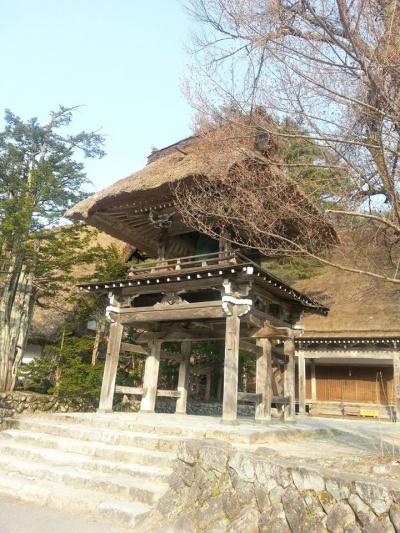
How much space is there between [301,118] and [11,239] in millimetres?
9910

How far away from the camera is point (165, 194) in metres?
9.36

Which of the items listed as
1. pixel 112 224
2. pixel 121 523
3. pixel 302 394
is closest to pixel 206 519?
pixel 121 523

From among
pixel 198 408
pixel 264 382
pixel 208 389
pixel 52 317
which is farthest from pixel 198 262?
pixel 52 317

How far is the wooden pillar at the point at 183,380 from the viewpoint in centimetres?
1155

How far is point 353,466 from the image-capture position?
4262 millimetres

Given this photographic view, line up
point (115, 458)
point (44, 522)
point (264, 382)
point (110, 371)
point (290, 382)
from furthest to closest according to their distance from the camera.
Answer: point (290, 382) → point (110, 371) → point (264, 382) → point (115, 458) → point (44, 522)

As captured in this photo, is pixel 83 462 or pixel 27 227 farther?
pixel 27 227

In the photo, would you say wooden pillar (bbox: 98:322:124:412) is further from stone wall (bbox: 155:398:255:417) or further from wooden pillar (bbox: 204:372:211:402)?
wooden pillar (bbox: 204:372:211:402)

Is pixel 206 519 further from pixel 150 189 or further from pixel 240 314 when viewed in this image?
pixel 150 189

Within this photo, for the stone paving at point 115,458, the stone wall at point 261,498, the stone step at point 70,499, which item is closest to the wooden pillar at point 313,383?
the stone paving at point 115,458

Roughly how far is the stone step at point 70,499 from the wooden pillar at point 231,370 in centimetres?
351

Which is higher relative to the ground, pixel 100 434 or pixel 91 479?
pixel 100 434

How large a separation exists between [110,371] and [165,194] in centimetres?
442

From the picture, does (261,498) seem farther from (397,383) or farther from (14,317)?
(397,383)
